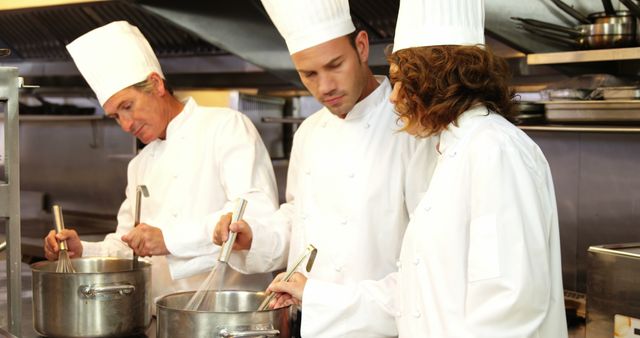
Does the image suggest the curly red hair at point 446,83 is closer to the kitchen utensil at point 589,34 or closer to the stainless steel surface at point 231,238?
the stainless steel surface at point 231,238

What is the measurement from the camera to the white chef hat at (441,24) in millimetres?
1639

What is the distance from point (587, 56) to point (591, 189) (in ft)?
2.33

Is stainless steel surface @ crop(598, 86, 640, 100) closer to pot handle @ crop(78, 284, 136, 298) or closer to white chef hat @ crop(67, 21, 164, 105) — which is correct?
white chef hat @ crop(67, 21, 164, 105)

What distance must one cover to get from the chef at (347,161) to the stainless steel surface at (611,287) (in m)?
0.57

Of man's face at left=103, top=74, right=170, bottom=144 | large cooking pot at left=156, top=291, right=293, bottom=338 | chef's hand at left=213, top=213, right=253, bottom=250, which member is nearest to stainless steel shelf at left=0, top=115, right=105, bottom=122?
man's face at left=103, top=74, right=170, bottom=144

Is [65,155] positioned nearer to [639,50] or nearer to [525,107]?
[525,107]

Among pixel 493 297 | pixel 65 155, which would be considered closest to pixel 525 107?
pixel 493 297

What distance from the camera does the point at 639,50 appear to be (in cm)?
246

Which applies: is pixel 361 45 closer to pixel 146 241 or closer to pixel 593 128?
pixel 146 241

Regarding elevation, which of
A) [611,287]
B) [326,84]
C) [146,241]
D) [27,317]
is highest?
[326,84]

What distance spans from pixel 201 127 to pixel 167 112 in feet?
0.40

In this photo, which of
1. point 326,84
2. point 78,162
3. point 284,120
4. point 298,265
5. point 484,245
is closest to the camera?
point 484,245

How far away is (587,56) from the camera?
2.60 metres

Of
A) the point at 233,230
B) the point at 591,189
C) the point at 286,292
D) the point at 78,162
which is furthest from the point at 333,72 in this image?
the point at 78,162
